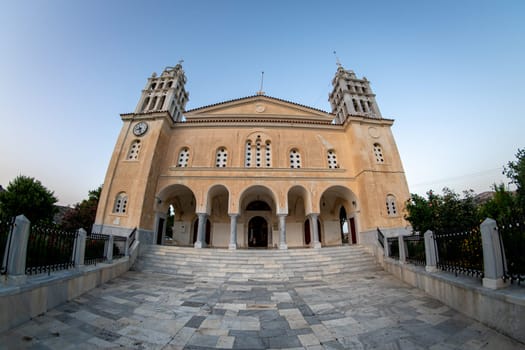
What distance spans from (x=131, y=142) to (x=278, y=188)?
10.8m

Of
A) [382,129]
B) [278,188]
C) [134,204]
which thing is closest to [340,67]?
[382,129]

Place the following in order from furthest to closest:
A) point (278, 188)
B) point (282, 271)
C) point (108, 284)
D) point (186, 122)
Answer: point (186, 122) < point (278, 188) < point (282, 271) < point (108, 284)

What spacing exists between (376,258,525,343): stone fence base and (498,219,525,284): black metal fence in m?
0.39

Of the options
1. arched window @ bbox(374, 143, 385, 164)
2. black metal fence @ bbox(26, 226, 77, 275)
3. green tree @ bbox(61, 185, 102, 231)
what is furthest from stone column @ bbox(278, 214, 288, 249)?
green tree @ bbox(61, 185, 102, 231)

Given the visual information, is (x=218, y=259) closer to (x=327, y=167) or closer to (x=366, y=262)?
(x=366, y=262)

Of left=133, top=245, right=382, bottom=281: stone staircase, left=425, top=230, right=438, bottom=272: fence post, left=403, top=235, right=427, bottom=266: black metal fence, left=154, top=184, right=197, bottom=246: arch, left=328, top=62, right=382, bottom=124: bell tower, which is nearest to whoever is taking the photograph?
left=425, top=230, right=438, bottom=272: fence post

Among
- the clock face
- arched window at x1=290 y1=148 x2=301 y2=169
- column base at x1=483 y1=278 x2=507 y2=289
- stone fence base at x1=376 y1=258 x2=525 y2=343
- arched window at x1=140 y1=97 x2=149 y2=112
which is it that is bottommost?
stone fence base at x1=376 y1=258 x2=525 y2=343

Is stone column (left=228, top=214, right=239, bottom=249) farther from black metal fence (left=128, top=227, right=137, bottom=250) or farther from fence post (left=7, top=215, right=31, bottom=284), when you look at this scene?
fence post (left=7, top=215, right=31, bottom=284)

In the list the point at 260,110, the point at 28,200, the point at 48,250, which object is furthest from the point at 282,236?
the point at 28,200

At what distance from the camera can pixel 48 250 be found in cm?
584

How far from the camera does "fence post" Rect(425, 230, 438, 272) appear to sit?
652 centimetres

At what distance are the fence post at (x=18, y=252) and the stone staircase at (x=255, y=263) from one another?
5.51 meters

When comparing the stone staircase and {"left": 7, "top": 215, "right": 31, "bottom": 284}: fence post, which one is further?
the stone staircase

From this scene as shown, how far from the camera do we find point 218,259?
1048cm
